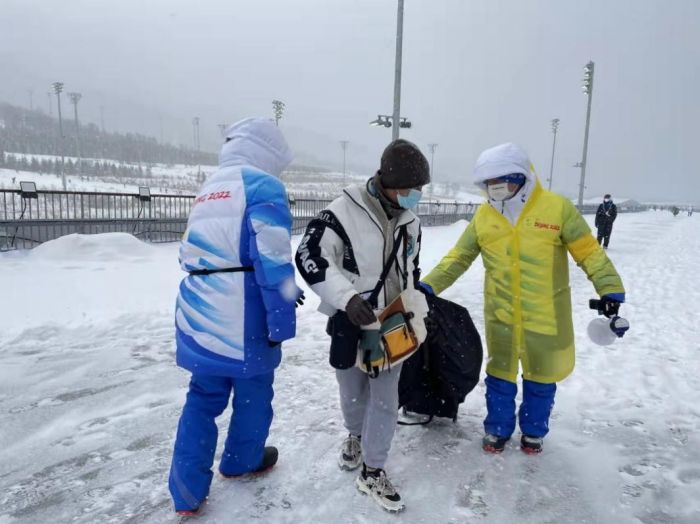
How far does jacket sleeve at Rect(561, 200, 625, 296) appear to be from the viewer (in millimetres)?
2690

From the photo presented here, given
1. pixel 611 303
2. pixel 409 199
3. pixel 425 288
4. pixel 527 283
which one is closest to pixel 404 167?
pixel 409 199

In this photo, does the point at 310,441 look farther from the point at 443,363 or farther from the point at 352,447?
the point at 443,363

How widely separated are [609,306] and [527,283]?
0.46m

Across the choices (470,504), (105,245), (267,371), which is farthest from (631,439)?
(105,245)

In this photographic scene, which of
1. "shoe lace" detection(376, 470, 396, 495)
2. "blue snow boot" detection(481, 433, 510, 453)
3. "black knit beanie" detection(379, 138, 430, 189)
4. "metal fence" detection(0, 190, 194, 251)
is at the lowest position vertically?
"blue snow boot" detection(481, 433, 510, 453)

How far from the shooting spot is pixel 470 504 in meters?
2.46

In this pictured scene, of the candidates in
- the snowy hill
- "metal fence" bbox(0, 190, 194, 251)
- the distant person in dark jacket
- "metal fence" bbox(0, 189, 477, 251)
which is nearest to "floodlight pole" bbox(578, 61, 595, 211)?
the snowy hill

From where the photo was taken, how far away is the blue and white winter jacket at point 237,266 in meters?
2.11

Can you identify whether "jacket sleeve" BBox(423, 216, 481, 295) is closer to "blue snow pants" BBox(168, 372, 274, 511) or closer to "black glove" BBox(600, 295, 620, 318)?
"black glove" BBox(600, 295, 620, 318)

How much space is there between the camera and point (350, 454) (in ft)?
8.99

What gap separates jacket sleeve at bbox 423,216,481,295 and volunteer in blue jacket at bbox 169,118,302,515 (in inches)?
49.1

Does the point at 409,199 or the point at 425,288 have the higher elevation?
the point at 409,199

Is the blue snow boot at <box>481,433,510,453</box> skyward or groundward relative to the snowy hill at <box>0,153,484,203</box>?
groundward

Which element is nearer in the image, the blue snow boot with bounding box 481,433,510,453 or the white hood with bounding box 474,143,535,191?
the white hood with bounding box 474,143,535,191
